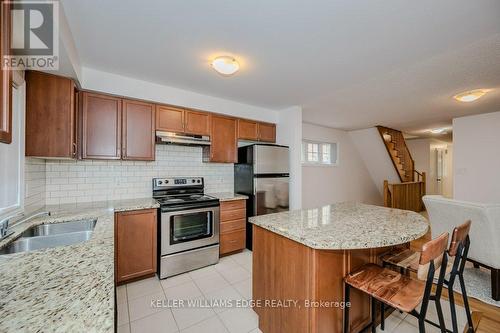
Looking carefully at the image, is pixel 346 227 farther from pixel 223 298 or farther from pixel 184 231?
pixel 184 231

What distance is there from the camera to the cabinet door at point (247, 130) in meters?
3.57

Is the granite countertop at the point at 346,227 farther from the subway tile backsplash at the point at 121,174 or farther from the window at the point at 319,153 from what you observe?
the window at the point at 319,153

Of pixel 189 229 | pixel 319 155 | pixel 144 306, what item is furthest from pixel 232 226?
pixel 319 155

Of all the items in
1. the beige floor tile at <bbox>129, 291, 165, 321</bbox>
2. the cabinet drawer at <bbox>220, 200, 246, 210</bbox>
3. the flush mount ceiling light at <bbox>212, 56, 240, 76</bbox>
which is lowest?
the beige floor tile at <bbox>129, 291, 165, 321</bbox>

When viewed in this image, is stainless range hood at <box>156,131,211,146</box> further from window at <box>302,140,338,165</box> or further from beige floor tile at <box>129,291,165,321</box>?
window at <box>302,140,338,165</box>

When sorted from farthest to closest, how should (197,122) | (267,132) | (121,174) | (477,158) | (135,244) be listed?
(477,158) < (267,132) < (197,122) < (121,174) < (135,244)

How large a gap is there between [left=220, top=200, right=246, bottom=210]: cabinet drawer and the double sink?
1581 mm

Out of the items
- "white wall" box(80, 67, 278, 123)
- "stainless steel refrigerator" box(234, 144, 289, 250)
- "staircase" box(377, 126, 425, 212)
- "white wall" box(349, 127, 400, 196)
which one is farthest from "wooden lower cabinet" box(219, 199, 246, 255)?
"white wall" box(349, 127, 400, 196)

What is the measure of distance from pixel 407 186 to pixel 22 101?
7467 mm

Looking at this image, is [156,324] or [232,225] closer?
[156,324]

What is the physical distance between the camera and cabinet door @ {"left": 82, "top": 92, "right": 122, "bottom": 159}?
2.41m

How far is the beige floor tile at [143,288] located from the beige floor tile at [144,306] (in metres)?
0.07

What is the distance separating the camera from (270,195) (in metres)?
3.45

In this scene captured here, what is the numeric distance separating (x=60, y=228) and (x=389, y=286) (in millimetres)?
2618
